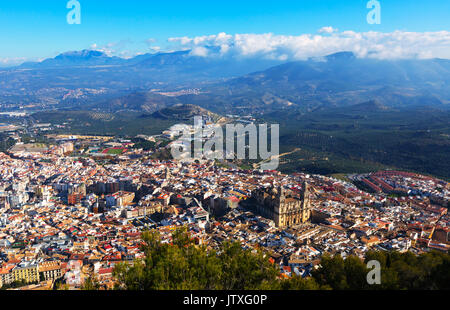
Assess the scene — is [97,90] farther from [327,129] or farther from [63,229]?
[63,229]

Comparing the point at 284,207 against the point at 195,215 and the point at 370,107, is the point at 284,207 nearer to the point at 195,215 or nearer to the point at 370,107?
the point at 195,215

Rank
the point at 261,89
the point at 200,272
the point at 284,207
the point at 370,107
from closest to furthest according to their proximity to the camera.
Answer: the point at 200,272 < the point at 284,207 < the point at 370,107 < the point at 261,89

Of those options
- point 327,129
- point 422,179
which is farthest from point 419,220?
point 327,129

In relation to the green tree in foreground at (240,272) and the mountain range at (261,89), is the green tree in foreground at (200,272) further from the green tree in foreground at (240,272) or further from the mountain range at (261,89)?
the mountain range at (261,89)

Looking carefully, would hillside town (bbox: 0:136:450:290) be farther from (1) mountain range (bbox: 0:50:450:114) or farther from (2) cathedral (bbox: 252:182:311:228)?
(1) mountain range (bbox: 0:50:450:114)

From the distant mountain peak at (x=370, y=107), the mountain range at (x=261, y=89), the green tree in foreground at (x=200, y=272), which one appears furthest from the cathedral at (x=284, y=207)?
the distant mountain peak at (x=370, y=107)

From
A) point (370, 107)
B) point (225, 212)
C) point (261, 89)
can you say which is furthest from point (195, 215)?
point (261, 89)

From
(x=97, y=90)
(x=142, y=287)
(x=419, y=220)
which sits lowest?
(x=419, y=220)
